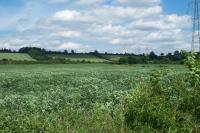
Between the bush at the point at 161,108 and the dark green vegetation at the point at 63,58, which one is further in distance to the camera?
the dark green vegetation at the point at 63,58

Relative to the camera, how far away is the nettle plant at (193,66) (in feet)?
39.0

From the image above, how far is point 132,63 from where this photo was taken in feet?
340

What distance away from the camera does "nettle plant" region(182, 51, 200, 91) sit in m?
11.9

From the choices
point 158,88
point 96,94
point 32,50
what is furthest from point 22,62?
point 158,88

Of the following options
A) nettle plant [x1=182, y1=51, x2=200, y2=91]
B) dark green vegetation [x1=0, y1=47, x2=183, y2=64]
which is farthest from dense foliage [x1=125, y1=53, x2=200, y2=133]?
dark green vegetation [x1=0, y1=47, x2=183, y2=64]

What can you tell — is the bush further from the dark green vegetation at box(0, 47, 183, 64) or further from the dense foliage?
the dark green vegetation at box(0, 47, 183, 64)

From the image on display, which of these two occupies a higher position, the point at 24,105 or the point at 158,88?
the point at 158,88

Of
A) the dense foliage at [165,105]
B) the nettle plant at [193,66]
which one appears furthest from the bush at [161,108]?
the nettle plant at [193,66]

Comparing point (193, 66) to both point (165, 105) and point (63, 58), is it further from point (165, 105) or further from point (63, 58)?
point (63, 58)

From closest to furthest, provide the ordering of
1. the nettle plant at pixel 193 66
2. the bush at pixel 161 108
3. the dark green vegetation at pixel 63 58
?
1. the bush at pixel 161 108
2. the nettle plant at pixel 193 66
3. the dark green vegetation at pixel 63 58

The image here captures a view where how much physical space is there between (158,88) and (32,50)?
366 ft

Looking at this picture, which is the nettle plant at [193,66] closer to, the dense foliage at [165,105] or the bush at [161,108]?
the dense foliage at [165,105]

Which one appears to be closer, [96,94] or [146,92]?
[146,92]

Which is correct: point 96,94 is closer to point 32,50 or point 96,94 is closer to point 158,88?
point 158,88
